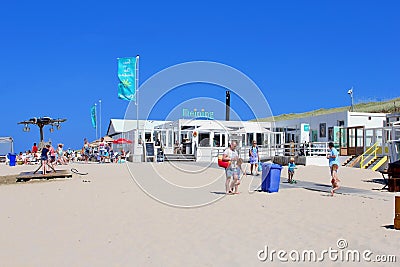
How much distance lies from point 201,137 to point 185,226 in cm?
2852

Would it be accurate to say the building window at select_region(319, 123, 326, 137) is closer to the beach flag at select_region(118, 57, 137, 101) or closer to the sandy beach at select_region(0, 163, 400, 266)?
the beach flag at select_region(118, 57, 137, 101)

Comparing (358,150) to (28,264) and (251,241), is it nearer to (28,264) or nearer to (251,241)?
(251,241)

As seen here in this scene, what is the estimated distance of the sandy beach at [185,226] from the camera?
5.35m

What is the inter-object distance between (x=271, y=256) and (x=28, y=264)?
9.68 feet

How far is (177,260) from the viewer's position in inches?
202

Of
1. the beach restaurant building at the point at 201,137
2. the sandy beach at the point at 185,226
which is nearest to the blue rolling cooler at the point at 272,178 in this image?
the sandy beach at the point at 185,226

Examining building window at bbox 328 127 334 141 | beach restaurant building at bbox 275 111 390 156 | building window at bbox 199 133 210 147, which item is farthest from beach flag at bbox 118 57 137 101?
building window at bbox 328 127 334 141

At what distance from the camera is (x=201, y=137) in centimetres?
3566

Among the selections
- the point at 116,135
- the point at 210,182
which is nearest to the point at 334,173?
the point at 210,182

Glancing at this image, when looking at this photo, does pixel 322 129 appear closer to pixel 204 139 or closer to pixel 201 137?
pixel 204 139

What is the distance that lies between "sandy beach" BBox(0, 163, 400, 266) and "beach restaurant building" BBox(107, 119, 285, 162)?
18768 mm

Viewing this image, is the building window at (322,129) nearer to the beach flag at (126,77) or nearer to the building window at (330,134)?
the building window at (330,134)

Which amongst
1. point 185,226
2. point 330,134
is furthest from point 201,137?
point 185,226

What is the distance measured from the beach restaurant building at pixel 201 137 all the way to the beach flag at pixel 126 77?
4017 mm
